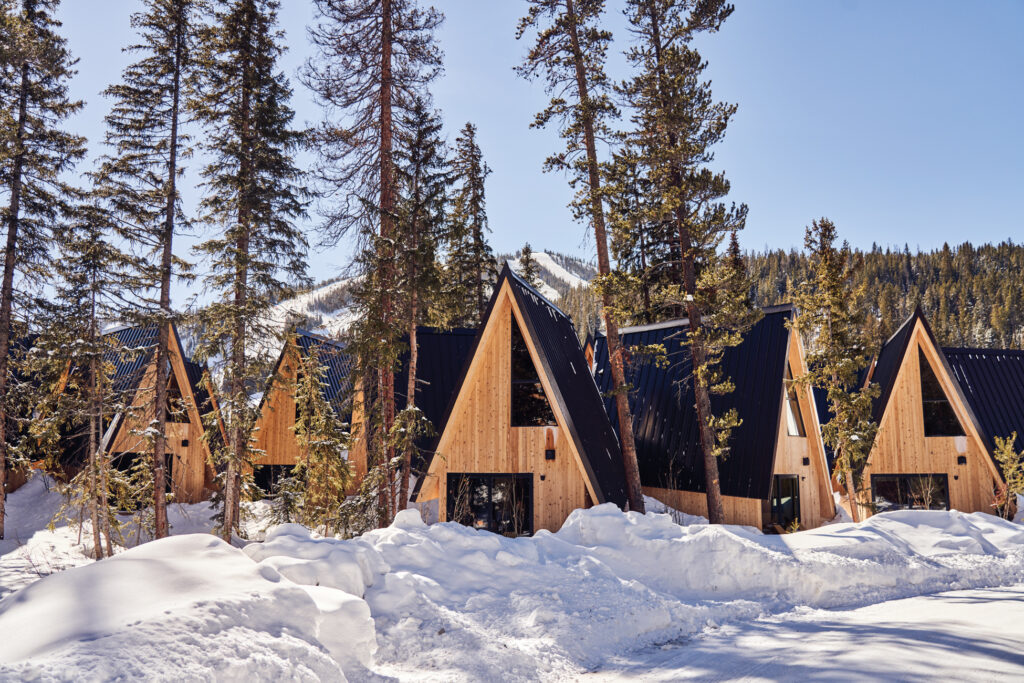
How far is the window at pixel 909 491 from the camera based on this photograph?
54.1 feet

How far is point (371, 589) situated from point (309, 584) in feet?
2.50

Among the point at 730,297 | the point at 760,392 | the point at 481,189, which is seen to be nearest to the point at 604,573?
the point at 730,297

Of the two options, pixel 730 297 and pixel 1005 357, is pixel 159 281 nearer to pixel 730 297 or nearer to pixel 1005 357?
pixel 730 297

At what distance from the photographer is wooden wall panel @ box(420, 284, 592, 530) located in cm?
1297

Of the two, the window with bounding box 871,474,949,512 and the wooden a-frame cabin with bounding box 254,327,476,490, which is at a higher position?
the wooden a-frame cabin with bounding box 254,327,476,490

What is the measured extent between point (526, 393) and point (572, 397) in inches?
44.9

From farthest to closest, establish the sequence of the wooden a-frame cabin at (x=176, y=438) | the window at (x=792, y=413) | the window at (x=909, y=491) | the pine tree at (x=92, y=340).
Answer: the wooden a-frame cabin at (x=176, y=438)
the window at (x=909, y=491)
the window at (x=792, y=413)
the pine tree at (x=92, y=340)

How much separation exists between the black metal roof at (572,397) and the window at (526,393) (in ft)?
1.51

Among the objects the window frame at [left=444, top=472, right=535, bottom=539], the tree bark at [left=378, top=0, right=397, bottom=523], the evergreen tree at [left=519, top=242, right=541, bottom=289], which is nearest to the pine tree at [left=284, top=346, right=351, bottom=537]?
the tree bark at [left=378, top=0, right=397, bottom=523]

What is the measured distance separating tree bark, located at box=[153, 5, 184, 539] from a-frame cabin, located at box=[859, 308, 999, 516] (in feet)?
60.1

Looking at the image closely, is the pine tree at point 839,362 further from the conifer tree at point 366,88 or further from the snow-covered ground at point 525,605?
the conifer tree at point 366,88

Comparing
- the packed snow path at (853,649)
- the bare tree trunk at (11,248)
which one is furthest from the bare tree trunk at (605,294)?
the bare tree trunk at (11,248)

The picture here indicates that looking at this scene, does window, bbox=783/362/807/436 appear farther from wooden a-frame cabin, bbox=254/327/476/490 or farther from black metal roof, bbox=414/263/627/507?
wooden a-frame cabin, bbox=254/327/476/490

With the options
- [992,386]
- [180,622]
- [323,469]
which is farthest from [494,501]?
[992,386]
